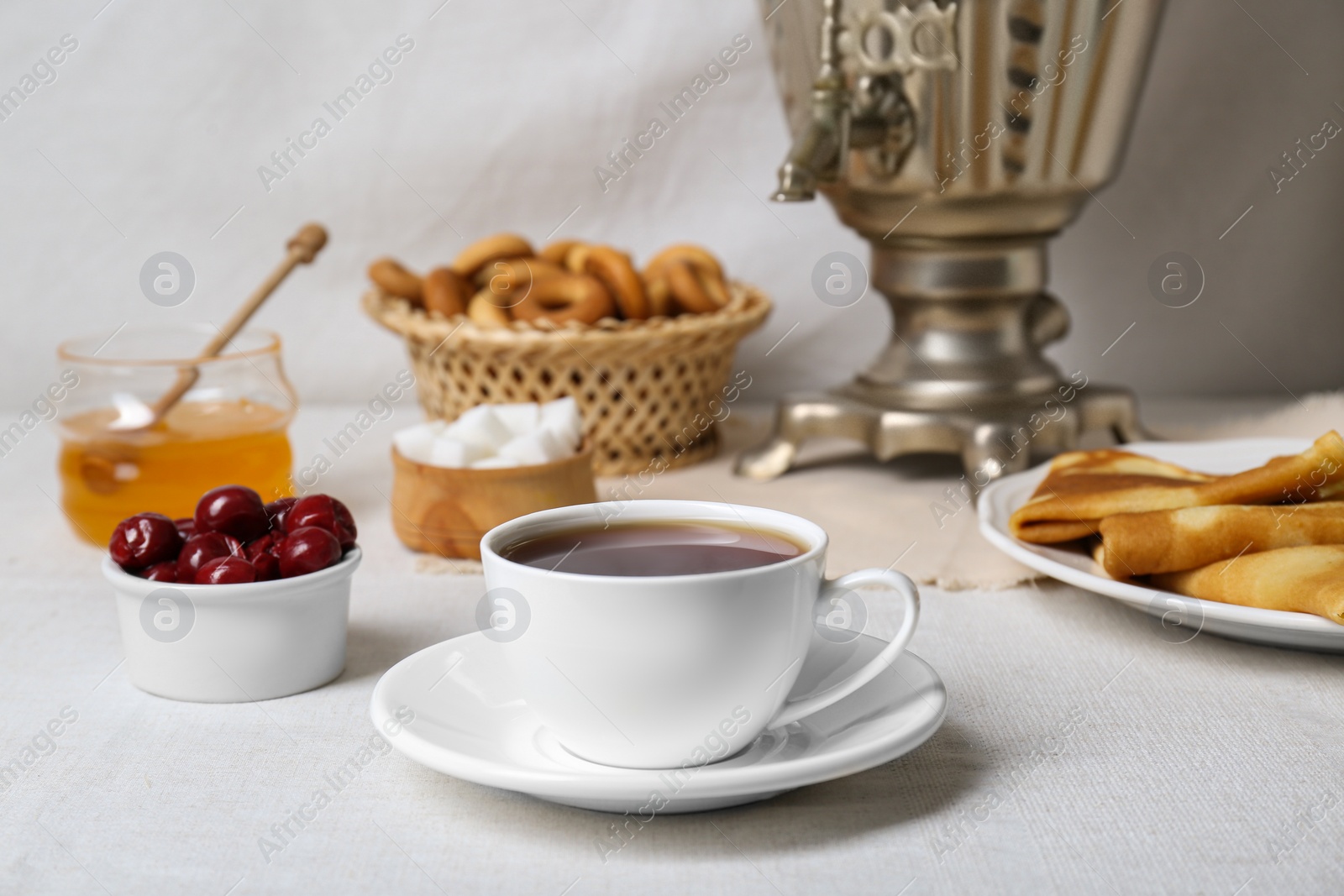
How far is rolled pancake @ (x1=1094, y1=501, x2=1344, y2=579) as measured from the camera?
686 millimetres

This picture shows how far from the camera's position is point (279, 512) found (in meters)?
0.70

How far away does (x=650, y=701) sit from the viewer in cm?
48

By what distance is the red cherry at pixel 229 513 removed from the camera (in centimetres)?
67

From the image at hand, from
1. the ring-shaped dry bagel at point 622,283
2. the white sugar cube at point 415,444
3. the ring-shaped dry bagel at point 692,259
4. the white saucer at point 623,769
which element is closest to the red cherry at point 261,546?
the white saucer at point 623,769

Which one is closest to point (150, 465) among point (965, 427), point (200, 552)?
point (200, 552)

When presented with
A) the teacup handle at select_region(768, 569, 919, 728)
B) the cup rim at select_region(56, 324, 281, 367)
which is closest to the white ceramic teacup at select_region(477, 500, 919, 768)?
the teacup handle at select_region(768, 569, 919, 728)

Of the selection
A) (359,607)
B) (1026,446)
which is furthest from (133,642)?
(1026,446)

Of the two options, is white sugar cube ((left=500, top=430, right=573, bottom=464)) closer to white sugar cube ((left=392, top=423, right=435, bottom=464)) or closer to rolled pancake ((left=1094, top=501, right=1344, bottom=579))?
white sugar cube ((left=392, top=423, right=435, bottom=464))

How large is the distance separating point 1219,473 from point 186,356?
A: 0.83 metres

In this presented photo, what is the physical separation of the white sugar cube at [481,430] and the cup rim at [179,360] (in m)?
0.17

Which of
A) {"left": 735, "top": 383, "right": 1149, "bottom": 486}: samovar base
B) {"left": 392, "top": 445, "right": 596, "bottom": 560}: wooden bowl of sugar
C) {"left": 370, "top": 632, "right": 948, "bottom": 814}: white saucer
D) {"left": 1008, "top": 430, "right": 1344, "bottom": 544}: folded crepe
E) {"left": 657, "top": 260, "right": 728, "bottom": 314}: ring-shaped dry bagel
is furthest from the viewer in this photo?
{"left": 657, "top": 260, "right": 728, "bottom": 314}: ring-shaped dry bagel

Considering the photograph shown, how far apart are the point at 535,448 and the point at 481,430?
52 millimetres

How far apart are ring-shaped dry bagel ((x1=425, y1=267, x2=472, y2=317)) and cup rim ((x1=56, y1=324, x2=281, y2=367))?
0.57 ft

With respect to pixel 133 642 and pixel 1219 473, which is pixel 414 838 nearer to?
pixel 133 642
